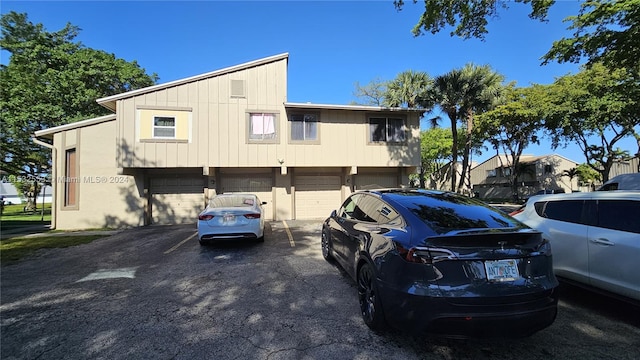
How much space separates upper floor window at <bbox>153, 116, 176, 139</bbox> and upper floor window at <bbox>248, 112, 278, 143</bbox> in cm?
320

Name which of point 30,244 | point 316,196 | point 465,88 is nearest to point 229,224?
point 30,244

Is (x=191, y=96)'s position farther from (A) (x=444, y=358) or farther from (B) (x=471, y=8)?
(A) (x=444, y=358)

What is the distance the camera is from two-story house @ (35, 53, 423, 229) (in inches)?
511

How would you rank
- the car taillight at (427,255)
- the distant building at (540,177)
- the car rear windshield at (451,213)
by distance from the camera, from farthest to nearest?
the distant building at (540,177) → the car rear windshield at (451,213) → the car taillight at (427,255)

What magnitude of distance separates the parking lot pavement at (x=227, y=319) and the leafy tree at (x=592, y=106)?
21558 mm

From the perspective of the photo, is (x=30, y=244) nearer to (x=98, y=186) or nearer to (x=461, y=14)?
(x=98, y=186)

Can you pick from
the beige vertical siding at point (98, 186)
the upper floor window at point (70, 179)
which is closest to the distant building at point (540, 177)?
the beige vertical siding at point (98, 186)

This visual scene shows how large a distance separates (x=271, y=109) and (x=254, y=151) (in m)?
2.08

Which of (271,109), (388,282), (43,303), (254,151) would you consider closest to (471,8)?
(271,109)

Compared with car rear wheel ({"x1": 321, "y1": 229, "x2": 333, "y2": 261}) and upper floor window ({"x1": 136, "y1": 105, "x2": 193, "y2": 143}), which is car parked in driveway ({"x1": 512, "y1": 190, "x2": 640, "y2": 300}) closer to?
car rear wheel ({"x1": 321, "y1": 229, "x2": 333, "y2": 261})

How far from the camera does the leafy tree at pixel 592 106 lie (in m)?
19.0

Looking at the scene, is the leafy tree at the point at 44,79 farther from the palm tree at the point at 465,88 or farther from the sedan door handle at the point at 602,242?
the sedan door handle at the point at 602,242

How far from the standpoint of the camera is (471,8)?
10.0 m

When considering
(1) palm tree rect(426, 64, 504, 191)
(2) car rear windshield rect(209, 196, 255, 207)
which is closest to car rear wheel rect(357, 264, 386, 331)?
(2) car rear windshield rect(209, 196, 255, 207)
